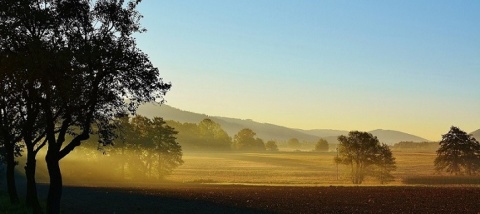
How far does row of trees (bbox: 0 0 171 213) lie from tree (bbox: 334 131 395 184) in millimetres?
82766

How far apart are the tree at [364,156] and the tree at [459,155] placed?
11.9 m

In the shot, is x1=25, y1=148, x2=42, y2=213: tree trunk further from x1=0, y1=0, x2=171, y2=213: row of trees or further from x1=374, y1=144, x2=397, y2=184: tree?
x1=374, y1=144, x2=397, y2=184: tree

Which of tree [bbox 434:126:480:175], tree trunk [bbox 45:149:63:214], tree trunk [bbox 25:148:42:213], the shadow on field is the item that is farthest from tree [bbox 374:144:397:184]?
tree trunk [bbox 45:149:63:214]

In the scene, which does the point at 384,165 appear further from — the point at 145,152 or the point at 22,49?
the point at 22,49

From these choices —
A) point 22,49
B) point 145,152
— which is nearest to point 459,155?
point 145,152

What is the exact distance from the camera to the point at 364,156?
10719cm

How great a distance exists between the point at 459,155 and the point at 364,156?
21401mm

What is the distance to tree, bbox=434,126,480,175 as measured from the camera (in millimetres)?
107125

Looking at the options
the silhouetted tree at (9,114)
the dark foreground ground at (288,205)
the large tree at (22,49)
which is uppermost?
the large tree at (22,49)

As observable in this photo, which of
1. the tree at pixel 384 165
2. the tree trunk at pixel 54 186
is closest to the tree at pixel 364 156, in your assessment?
the tree at pixel 384 165

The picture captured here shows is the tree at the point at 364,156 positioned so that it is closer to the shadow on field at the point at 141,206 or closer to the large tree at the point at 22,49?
the shadow on field at the point at 141,206

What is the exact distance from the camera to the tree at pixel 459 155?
107 meters

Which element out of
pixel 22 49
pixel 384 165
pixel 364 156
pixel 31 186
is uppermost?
pixel 22 49

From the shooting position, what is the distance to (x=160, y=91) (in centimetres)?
3112
